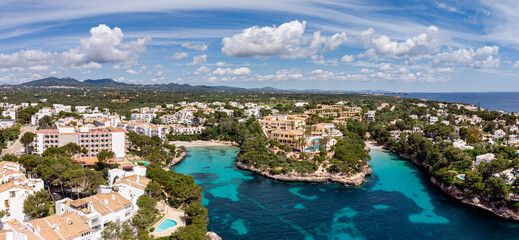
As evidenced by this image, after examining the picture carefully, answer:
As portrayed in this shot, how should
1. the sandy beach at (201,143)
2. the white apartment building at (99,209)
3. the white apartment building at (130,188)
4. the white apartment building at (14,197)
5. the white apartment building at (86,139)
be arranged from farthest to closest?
the sandy beach at (201,143) → the white apartment building at (86,139) → the white apartment building at (130,188) → the white apartment building at (14,197) → the white apartment building at (99,209)

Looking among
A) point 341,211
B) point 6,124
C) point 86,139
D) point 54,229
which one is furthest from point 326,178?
point 6,124

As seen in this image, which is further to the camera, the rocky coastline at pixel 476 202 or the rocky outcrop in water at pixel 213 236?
the rocky coastline at pixel 476 202

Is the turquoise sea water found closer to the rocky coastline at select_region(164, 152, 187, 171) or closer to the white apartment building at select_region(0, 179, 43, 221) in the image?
the rocky coastline at select_region(164, 152, 187, 171)

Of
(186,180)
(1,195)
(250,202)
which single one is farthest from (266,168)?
(1,195)

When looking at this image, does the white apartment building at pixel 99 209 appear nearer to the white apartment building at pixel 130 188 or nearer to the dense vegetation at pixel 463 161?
the white apartment building at pixel 130 188

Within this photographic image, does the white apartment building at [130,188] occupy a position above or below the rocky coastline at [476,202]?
above

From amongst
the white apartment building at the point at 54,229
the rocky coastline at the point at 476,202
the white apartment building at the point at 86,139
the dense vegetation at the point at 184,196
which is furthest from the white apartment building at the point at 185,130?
the white apartment building at the point at 54,229

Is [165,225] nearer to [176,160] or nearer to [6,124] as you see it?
[176,160]

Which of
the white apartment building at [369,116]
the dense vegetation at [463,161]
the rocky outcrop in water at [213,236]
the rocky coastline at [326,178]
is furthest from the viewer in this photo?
the white apartment building at [369,116]
